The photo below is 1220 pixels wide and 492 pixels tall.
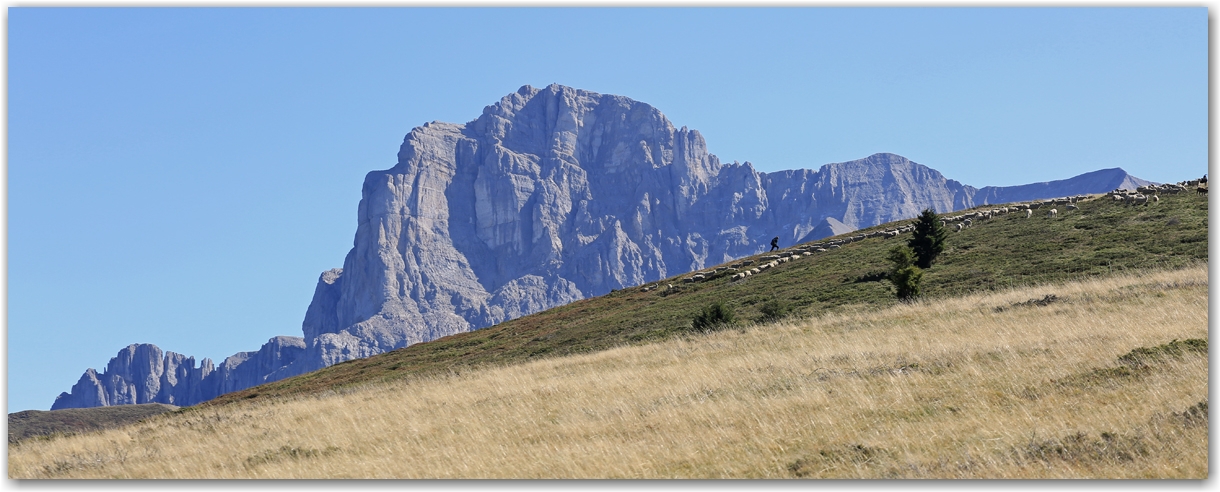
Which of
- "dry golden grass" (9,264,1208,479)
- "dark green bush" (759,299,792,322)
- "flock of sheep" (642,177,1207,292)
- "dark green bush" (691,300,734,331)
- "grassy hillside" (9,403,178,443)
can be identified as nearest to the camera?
"dry golden grass" (9,264,1208,479)

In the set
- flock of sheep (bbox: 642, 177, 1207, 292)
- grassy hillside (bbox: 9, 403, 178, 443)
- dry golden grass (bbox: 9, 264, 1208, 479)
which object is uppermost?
flock of sheep (bbox: 642, 177, 1207, 292)

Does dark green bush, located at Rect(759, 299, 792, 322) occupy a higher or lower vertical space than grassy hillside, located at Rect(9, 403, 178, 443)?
lower

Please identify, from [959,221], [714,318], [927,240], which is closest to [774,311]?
[714,318]

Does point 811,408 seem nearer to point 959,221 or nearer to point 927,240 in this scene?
point 927,240

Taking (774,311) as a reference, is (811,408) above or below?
below

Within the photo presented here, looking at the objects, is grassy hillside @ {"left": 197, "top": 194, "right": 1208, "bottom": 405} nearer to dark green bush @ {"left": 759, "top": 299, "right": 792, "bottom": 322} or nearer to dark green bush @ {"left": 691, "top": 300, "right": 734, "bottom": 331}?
dark green bush @ {"left": 759, "top": 299, "right": 792, "bottom": 322}

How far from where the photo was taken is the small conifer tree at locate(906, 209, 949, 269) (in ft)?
155

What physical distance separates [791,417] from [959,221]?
177 ft

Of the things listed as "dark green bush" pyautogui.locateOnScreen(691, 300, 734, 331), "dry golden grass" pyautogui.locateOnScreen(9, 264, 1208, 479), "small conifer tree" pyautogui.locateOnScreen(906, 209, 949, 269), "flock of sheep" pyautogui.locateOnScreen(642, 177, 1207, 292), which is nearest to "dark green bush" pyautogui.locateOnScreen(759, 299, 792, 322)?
A: "dark green bush" pyautogui.locateOnScreen(691, 300, 734, 331)

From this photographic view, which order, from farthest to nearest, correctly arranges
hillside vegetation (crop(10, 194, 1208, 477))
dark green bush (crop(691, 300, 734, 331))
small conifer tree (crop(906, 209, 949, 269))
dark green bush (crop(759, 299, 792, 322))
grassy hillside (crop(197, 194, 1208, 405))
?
small conifer tree (crop(906, 209, 949, 269)) < grassy hillside (crop(197, 194, 1208, 405)) < dark green bush (crop(759, 299, 792, 322)) < dark green bush (crop(691, 300, 734, 331)) < hillside vegetation (crop(10, 194, 1208, 477))

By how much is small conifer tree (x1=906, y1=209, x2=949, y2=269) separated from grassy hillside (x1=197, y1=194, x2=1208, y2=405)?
68cm

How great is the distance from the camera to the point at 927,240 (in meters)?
47.7

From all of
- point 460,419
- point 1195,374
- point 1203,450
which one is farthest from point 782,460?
point 460,419

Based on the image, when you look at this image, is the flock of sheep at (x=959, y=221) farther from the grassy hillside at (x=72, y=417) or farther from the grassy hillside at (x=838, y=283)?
the grassy hillside at (x=72, y=417)
